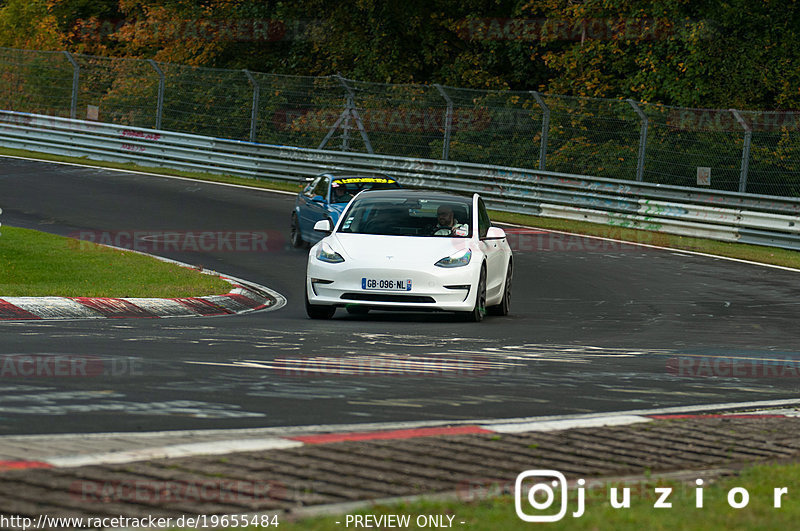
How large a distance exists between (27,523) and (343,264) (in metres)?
9.35

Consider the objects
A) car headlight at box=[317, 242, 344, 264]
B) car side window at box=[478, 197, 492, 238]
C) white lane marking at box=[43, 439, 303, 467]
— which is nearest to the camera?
white lane marking at box=[43, 439, 303, 467]

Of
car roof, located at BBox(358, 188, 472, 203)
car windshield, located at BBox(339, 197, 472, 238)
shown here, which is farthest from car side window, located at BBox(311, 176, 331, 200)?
car windshield, located at BBox(339, 197, 472, 238)

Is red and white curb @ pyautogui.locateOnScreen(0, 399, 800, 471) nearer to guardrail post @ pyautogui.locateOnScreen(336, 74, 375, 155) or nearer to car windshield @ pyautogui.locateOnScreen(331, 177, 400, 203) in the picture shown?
car windshield @ pyautogui.locateOnScreen(331, 177, 400, 203)

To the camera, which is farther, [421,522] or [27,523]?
[421,522]

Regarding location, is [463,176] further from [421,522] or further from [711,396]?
[421,522]

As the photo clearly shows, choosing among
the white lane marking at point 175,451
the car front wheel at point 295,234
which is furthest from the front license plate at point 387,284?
the car front wheel at point 295,234

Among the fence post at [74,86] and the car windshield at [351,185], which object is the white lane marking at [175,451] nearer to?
the car windshield at [351,185]

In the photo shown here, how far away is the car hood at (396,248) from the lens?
1341cm

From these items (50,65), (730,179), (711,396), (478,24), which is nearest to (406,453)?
(711,396)

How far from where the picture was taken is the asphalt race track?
7026mm

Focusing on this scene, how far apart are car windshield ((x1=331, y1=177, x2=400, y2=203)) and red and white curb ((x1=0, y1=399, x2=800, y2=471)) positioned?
13944 mm

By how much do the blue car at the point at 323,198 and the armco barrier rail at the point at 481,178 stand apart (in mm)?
7125

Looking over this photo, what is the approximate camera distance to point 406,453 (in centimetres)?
567

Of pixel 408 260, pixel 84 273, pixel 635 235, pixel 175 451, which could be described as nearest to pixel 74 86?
pixel 635 235
